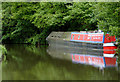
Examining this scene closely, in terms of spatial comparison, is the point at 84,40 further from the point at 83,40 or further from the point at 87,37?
the point at 87,37

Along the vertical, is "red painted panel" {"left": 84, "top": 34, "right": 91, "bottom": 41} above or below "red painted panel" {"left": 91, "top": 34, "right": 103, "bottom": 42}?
below

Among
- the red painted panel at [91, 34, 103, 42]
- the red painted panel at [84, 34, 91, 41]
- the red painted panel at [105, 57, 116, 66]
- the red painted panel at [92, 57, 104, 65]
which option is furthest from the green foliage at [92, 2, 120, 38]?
the red painted panel at [84, 34, 91, 41]

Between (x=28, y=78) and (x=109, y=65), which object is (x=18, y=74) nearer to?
(x=28, y=78)

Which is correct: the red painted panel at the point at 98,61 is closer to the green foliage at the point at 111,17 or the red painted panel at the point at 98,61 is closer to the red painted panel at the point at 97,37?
the green foliage at the point at 111,17

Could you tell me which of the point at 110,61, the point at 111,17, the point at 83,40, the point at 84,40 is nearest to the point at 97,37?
the point at 84,40

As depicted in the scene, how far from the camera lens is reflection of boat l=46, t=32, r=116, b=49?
16905 millimetres

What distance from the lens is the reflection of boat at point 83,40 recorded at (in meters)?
16.9

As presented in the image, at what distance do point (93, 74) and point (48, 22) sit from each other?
1388 cm

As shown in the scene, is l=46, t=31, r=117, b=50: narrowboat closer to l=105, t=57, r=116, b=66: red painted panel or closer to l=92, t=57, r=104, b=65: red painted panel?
l=92, t=57, r=104, b=65: red painted panel

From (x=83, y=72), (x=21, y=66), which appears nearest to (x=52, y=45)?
(x=21, y=66)

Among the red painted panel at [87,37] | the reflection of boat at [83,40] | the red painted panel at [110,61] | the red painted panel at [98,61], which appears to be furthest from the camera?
the red painted panel at [87,37]

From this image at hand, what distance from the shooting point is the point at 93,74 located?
9977mm

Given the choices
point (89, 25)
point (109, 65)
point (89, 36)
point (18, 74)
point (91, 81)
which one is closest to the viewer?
point (91, 81)

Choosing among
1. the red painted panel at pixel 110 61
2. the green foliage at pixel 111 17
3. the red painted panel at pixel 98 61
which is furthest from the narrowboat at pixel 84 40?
the red painted panel at pixel 110 61
